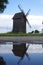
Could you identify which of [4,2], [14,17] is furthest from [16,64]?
[14,17]

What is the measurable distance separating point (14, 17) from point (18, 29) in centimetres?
683

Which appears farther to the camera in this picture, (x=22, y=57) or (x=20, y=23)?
(x=20, y=23)

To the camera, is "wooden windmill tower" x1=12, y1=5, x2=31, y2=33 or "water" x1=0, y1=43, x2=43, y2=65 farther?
"wooden windmill tower" x1=12, y1=5, x2=31, y2=33

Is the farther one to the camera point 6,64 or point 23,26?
point 23,26

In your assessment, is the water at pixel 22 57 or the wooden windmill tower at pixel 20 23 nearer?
the water at pixel 22 57

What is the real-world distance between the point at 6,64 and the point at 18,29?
81.6 m

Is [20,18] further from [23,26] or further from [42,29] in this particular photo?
[42,29]

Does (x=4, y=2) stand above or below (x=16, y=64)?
above

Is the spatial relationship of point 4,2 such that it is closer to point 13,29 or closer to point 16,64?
point 16,64

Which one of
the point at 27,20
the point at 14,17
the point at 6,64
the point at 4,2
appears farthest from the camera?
the point at 14,17

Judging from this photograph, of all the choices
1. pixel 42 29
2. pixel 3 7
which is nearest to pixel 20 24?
pixel 42 29

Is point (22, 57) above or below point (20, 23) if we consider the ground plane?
below

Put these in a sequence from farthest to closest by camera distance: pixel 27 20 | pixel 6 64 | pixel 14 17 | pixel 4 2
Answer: pixel 14 17, pixel 27 20, pixel 4 2, pixel 6 64

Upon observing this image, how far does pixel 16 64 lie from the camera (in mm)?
10180
